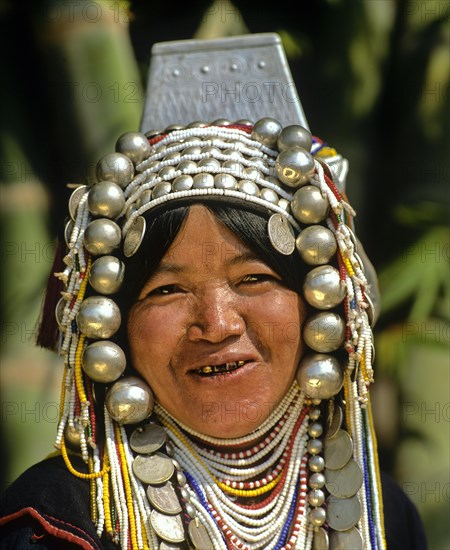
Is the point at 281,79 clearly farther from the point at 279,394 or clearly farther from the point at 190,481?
the point at 190,481

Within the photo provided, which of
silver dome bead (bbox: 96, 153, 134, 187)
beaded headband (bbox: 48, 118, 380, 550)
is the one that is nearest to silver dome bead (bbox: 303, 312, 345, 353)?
beaded headband (bbox: 48, 118, 380, 550)

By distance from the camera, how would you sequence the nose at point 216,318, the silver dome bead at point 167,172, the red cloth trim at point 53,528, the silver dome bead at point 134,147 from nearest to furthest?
the red cloth trim at point 53,528
the nose at point 216,318
the silver dome bead at point 167,172
the silver dome bead at point 134,147

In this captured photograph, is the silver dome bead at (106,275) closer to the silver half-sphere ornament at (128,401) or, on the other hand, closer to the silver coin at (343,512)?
the silver half-sphere ornament at (128,401)

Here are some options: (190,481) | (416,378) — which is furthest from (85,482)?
(416,378)

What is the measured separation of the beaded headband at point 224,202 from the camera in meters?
2.36

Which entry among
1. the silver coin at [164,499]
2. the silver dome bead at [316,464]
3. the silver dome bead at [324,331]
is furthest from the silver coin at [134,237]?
the silver dome bead at [316,464]

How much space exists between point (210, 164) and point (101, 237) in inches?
12.2

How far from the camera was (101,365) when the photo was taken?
2.35 metres

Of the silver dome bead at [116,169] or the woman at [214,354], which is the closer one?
the woman at [214,354]

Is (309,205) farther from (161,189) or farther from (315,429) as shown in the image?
(315,429)

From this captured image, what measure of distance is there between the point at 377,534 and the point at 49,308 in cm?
100

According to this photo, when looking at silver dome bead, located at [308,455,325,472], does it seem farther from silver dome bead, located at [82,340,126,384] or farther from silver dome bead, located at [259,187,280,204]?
silver dome bead, located at [259,187,280,204]

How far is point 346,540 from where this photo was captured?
2.42 metres

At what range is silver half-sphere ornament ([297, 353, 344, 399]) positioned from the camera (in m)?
2.39
